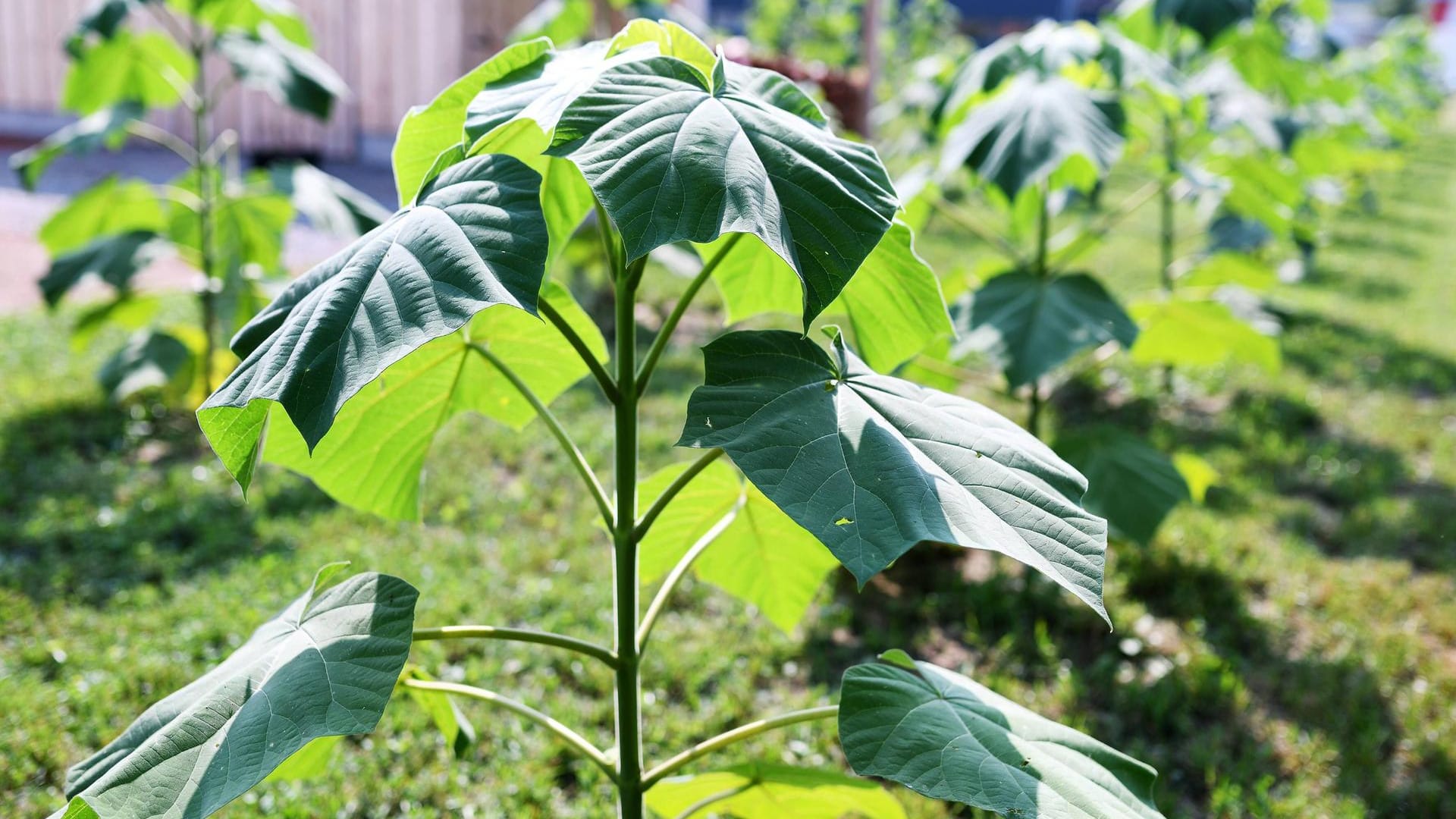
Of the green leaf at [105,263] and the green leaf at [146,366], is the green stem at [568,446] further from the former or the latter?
the green leaf at [146,366]

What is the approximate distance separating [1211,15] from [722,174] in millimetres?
2292

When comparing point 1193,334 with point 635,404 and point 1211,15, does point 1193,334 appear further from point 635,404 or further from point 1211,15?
point 635,404

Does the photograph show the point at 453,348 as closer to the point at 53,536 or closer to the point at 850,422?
the point at 850,422

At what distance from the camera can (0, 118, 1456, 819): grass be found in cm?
211

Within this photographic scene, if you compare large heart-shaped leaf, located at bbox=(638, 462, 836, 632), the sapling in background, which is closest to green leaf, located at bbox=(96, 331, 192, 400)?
the sapling in background

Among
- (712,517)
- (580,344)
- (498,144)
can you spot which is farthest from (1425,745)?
(498,144)

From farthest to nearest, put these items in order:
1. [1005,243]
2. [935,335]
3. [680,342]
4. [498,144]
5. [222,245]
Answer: [680,342], [222,245], [1005,243], [935,335], [498,144]

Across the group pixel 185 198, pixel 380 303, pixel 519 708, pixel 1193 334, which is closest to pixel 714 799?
pixel 519 708

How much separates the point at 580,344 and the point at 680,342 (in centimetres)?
368

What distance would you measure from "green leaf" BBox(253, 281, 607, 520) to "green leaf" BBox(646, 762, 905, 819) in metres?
0.49

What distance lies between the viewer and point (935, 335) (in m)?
1.28

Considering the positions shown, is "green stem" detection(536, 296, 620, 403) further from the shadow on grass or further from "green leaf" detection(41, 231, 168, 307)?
"green leaf" detection(41, 231, 168, 307)

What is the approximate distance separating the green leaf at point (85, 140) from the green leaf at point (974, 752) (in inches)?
115

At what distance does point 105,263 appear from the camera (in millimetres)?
3201
